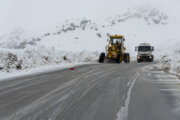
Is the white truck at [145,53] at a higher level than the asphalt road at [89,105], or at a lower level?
higher

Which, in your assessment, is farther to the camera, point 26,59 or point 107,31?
→ point 107,31

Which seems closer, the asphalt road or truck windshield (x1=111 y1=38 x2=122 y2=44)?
the asphalt road

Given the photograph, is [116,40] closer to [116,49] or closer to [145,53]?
[116,49]

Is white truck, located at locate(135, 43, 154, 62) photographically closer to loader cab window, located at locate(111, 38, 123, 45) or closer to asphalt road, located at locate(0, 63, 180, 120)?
loader cab window, located at locate(111, 38, 123, 45)

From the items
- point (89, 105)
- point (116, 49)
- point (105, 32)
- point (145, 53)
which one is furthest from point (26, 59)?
point (105, 32)

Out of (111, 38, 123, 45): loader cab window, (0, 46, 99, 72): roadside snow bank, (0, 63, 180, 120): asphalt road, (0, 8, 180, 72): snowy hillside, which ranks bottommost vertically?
(0, 63, 180, 120): asphalt road

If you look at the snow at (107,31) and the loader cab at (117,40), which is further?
the snow at (107,31)

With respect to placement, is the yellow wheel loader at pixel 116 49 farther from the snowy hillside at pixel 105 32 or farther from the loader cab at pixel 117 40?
the snowy hillside at pixel 105 32

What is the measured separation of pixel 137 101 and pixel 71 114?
2.20 metres

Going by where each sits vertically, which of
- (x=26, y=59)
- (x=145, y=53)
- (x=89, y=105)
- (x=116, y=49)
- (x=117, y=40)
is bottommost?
(x=89, y=105)

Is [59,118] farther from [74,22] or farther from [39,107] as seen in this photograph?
[74,22]

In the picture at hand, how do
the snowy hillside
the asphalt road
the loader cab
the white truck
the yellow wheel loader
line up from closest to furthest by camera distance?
the asphalt road, the yellow wheel loader, the loader cab, the white truck, the snowy hillside

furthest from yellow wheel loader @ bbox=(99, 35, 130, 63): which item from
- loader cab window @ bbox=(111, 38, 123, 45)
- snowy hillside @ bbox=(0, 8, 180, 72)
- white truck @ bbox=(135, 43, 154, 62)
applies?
snowy hillside @ bbox=(0, 8, 180, 72)

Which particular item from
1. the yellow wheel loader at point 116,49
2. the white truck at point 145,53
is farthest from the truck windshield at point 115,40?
the white truck at point 145,53
